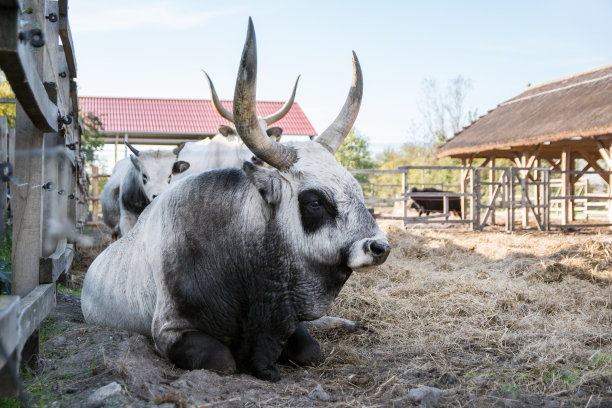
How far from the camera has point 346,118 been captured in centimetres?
367

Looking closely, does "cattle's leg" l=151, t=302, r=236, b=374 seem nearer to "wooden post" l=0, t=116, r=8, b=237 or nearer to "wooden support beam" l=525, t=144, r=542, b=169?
"wooden post" l=0, t=116, r=8, b=237

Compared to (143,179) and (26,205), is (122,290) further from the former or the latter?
(143,179)

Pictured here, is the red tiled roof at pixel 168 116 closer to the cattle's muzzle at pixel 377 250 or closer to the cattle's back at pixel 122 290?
the cattle's back at pixel 122 290

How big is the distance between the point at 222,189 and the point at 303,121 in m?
23.5

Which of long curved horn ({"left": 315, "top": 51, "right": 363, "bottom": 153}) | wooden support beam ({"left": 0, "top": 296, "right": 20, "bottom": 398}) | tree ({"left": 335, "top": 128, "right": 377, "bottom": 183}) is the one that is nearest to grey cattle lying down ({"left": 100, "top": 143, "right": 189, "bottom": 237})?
long curved horn ({"left": 315, "top": 51, "right": 363, "bottom": 153})

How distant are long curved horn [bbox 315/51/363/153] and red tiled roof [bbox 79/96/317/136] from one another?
21376 mm

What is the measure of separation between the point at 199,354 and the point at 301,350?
0.71 metres

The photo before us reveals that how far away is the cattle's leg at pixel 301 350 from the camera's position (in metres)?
3.49

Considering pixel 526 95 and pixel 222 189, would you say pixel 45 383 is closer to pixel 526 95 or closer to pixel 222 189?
pixel 222 189

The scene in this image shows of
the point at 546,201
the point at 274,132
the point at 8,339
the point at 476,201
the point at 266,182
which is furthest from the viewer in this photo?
the point at 546,201

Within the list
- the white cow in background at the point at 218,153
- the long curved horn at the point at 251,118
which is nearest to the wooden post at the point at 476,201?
the white cow in background at the point at 218,153

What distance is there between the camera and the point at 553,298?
18.2 ft

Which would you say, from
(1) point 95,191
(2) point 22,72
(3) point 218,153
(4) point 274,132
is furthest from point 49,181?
(1) point 95,191

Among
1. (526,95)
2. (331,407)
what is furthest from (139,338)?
(526,95)
